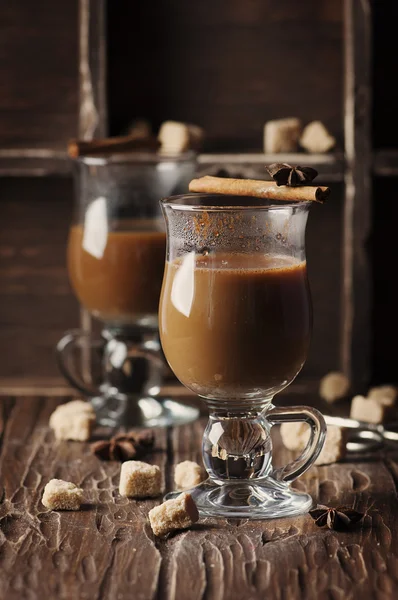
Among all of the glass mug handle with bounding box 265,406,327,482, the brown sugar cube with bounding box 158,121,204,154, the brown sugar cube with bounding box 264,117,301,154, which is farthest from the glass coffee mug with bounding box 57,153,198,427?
the glass mug handle with bounding box 265,406,327,482

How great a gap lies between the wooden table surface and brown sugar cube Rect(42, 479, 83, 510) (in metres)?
0.02

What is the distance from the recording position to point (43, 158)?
7.91ft

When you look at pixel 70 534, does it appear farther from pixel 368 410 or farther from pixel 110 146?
pixel 110 146

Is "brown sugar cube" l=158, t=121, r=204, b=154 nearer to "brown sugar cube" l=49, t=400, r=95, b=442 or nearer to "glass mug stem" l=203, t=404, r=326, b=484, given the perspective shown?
"brown sugar cube" l=49, t=400, r=95, b=442

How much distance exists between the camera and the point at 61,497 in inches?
64.7

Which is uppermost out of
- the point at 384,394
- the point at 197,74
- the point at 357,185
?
the point at 197,74

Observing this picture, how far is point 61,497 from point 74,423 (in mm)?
409

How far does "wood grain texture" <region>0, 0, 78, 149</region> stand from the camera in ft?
8.18

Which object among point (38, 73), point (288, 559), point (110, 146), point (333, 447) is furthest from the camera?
point (38, 73)

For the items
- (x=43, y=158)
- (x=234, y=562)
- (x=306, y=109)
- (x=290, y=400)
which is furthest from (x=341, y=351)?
(x=234, y=562)

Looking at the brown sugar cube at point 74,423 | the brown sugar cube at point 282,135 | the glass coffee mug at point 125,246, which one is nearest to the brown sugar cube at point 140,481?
the brown sugar cube at point 74,423

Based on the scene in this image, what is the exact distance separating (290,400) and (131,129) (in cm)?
79

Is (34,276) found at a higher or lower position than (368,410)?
higher

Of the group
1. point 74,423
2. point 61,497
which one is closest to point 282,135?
point 74,423
